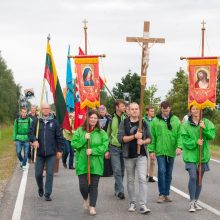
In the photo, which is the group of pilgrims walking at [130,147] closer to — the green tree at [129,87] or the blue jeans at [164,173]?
the blue jeans at [164,173]

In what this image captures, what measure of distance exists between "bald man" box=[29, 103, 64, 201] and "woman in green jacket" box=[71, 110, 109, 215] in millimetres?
1458

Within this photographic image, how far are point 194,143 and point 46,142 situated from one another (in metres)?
2.79

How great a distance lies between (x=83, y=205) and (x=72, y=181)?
3.48m

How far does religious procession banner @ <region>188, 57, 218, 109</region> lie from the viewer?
394 inches

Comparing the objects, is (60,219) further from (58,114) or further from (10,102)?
(10,102)

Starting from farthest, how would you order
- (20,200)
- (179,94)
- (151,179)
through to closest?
(179,94) < (151,179) < (20,200)

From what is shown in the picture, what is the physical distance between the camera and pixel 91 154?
29.8 ft

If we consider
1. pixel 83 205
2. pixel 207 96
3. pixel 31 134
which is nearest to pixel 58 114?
pixel 31 134

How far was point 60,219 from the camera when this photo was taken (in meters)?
8.65

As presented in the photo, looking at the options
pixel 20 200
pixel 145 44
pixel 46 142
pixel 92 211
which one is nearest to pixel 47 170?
pixel 46 142

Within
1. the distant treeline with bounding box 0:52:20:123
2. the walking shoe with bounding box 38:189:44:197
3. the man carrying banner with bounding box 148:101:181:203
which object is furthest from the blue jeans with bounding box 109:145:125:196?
the distant treeline with bounding box 0:52:20:123

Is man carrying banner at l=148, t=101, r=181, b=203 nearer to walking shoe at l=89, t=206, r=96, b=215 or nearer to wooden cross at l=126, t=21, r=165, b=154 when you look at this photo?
wooden cross at l=126, t=21, r=165, b=154

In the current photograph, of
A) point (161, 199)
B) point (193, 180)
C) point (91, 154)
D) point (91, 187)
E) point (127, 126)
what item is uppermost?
point (127, 126)

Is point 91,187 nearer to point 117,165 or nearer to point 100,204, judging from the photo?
point 100,204
